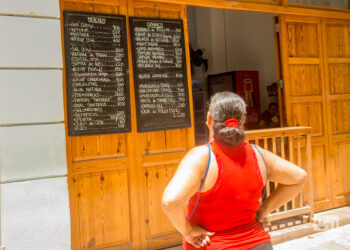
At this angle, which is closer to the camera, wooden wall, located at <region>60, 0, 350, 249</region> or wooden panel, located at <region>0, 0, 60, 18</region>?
wooden panel, located at <region>0, 0, 60, 18</region>

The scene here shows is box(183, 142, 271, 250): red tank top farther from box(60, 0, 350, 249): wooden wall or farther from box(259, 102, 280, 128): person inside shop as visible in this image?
box(259, 102, 280, 128): person inside shop

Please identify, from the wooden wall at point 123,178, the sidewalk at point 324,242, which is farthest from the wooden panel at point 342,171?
the wooden wall at point 123,178

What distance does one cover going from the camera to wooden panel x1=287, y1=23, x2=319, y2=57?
5.20m

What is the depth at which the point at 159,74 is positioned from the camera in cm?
419

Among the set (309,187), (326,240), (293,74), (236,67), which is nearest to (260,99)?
(236,67)

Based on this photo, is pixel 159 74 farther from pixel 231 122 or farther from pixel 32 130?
pixel 231 122

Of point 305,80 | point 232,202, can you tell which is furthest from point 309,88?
point 232,202

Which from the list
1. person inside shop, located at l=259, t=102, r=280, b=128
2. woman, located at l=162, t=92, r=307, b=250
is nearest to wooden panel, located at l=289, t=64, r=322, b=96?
person inside shop, located at l=259, t=102, r=280, b=128

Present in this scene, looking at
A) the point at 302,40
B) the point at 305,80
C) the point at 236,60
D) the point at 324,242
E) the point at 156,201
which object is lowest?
the point at 324,242

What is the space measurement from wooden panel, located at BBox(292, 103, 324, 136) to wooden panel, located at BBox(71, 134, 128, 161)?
2.59m

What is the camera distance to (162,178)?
4.21 m

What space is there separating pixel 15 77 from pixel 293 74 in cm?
371

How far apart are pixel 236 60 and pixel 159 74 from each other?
15.3 ft

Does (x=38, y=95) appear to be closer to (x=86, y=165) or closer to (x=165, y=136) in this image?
(x=86, y=165)
